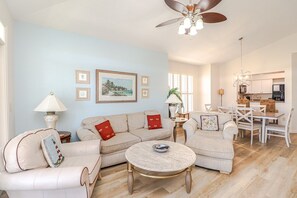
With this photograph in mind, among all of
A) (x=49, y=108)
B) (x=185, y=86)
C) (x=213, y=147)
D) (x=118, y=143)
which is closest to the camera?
(x=49, y=108)

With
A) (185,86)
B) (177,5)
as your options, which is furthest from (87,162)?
(185,86)

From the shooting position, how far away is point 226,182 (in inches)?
85.6

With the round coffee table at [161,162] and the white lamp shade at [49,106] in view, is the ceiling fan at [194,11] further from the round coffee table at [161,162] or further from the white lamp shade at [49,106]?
the white lamp shade at [49,106]

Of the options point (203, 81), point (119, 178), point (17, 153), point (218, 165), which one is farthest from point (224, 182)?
point (203, 81)

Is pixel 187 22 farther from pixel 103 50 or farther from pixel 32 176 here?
pixel 32 176

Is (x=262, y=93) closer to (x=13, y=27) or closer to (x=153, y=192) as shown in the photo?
(x=153, y=192)

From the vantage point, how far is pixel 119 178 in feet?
7.55

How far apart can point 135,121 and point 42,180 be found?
2.35 metres

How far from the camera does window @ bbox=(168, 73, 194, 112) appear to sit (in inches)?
228

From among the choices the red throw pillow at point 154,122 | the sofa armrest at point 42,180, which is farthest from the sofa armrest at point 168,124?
the sofa armrest at point 42,180

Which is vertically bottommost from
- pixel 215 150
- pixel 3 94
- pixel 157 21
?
pixel 215 150

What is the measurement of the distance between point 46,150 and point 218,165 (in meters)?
2.45

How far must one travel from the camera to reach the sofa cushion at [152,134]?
3.06 m

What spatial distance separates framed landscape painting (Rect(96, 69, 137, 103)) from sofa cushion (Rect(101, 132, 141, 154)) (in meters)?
1.01
